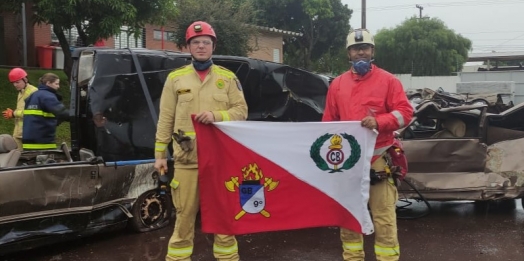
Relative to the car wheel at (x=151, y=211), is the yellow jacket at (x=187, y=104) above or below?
above

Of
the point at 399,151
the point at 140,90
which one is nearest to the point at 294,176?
the point at 399,151

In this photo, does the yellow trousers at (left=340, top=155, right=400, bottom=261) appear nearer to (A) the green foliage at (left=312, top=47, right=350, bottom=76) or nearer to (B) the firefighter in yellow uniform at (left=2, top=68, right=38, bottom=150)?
(B) the firefighter in yellow uniform at (left=2, top=68, right=38, bottom=150)

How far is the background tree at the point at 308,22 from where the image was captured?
33188mm

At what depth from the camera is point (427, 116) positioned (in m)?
6.28

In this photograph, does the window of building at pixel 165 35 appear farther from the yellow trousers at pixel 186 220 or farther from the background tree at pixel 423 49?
the background tree at pixel 423 49

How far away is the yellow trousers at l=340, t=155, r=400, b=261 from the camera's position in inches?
153

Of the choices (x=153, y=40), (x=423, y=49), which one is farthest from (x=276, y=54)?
(x=423, y=49)

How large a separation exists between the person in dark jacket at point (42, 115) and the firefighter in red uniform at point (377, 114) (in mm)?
3578

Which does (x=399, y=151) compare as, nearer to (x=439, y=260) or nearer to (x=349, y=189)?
(x=349, y=189)

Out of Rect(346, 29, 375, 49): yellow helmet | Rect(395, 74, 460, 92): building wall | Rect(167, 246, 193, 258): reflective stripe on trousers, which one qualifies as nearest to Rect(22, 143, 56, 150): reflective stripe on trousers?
Rect(167, 246, 193, 258): reflective stripe on trousers

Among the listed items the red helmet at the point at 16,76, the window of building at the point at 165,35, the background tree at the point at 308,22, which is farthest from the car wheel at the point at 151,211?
the background tree at the point at 308,22

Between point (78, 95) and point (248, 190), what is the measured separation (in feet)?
8.16

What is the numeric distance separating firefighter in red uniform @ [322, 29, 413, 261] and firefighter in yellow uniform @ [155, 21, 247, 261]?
91cm

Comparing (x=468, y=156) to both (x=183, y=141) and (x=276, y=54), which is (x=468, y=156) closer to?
(x=183, y=141)
